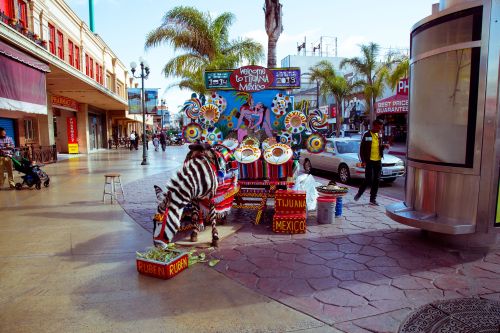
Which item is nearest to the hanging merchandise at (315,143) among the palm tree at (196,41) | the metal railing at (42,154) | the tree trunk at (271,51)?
the tree trunk at (271,51)

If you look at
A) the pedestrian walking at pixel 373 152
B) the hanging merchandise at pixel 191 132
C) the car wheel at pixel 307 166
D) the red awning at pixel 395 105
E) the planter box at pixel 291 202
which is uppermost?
the red awning at pixel 395 105

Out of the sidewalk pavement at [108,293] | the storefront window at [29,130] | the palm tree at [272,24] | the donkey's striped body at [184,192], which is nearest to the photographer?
the sidewalk pavement at [108,293]

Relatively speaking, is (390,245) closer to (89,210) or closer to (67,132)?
(89,210)

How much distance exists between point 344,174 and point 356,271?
797 cm

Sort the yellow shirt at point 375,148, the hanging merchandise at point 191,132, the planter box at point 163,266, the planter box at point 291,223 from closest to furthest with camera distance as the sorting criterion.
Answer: the planter box at point 163,266 < the planter box at point 291,223 < the hanging merchandise at point 191,132 < the yellow shirt at point 375,148

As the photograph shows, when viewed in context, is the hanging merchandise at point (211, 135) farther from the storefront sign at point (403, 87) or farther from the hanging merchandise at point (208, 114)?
the storefront sign at point (403, 87)

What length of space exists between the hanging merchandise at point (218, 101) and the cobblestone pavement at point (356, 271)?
2770 mm

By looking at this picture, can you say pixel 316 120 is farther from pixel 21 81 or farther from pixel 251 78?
pixel 21 81

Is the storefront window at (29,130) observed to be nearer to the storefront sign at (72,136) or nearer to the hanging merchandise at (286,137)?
the storefront sign at (72,136)

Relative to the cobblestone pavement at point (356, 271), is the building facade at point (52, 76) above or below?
above

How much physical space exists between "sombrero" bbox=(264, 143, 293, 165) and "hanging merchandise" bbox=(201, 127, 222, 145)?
129 cm

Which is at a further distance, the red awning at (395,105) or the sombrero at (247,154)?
the red awning at (395,105)

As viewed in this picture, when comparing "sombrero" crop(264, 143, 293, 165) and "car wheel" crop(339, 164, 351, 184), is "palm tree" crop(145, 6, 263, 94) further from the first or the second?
"sombrero" crop(264, 143, 293, 165)

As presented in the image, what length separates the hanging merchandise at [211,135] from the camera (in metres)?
7.36
